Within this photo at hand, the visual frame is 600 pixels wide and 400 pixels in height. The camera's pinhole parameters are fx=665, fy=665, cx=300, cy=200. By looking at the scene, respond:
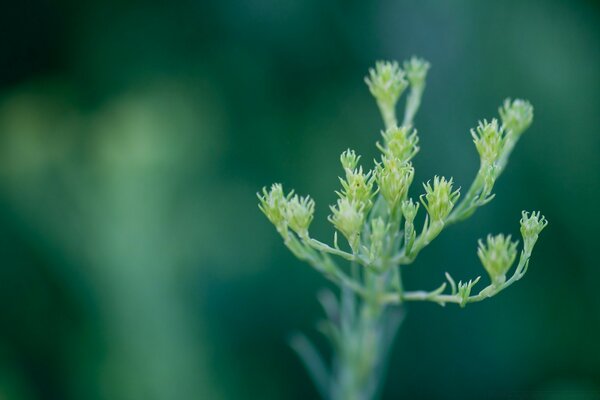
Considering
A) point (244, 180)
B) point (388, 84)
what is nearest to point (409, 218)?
point (388, 84)

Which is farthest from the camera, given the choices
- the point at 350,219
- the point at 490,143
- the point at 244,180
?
the point at 244,180

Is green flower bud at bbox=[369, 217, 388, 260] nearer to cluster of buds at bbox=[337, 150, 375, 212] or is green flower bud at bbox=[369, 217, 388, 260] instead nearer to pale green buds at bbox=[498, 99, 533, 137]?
cluster of buds at bbox=[337, 150, 375, 212]

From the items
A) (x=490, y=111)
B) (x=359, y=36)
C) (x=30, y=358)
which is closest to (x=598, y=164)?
(x=490, y=111)

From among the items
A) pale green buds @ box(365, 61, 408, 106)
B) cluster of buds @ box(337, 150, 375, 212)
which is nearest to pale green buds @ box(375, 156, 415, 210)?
cluster of buds @ box(337, 150, 375, 212)

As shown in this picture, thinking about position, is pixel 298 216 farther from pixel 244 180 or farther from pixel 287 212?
pixel 244 180

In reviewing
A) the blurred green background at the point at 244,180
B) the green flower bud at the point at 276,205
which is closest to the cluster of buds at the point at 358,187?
the green flower bud at the point at 276,205
